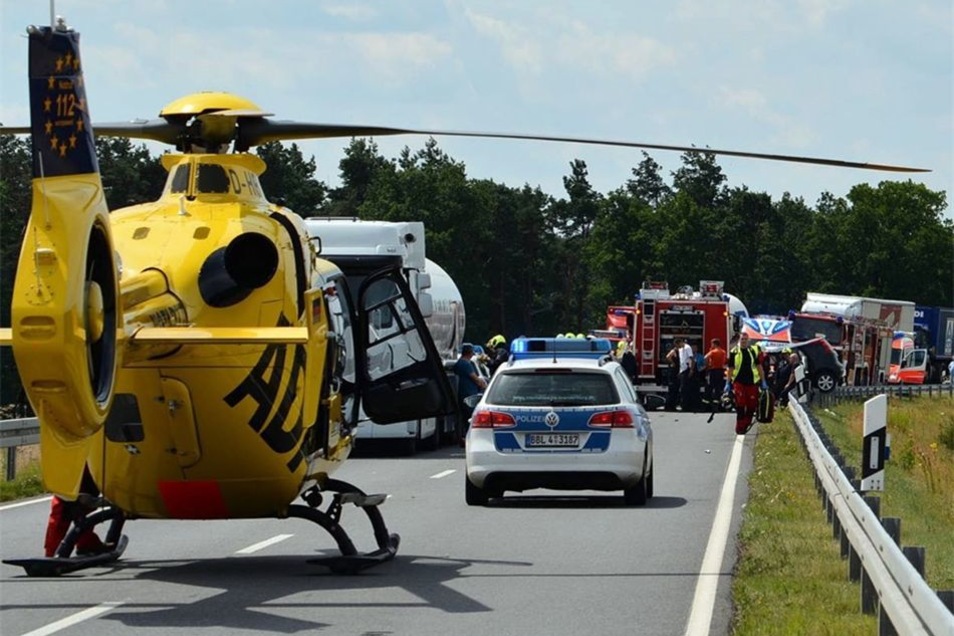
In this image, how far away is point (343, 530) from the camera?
15070 mm

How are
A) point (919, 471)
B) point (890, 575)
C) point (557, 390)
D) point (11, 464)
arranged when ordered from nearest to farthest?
point (890, 575) → point (557, 390) → point (11, 464) → point (919, 471)

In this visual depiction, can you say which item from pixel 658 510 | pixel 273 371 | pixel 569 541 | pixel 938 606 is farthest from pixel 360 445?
pixel 938 606

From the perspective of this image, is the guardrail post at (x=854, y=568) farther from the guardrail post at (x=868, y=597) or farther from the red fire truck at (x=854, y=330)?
the red fire truck at (x=854, y=330)

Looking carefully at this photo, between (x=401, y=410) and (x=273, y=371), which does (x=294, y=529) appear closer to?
(x=401, y=410)

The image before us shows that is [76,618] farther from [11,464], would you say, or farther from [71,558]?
[11,464]

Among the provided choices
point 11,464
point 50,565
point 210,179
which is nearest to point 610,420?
point 210,179

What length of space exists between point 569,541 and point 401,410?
2.19 m

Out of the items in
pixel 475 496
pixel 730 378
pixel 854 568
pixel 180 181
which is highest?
pixel 180 181

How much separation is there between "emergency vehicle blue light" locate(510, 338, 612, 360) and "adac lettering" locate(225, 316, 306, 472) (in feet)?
33.1

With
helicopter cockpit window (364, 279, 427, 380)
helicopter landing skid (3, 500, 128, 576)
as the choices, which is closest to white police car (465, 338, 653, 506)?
helicopter cockpit window (364, 279, 427, 380)

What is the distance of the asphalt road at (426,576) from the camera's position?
1211 cm

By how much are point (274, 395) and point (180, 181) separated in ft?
6.04

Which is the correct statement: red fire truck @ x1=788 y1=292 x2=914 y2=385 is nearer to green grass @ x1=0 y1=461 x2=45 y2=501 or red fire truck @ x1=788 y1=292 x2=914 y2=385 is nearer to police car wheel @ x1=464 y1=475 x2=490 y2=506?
green grass @ x1=0 y1=461 x2=45 y2=501

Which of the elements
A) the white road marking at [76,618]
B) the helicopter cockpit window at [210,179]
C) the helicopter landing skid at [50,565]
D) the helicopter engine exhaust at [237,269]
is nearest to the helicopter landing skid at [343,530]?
the helicopter landing skid at [50,565]
